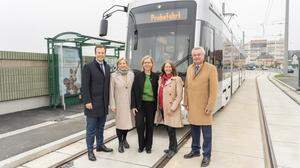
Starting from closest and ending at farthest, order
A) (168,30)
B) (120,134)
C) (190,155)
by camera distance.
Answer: (190,155)
(120,134)
(168,30)

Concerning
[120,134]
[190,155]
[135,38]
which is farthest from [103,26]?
[190,155]

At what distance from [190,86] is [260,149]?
217 cm

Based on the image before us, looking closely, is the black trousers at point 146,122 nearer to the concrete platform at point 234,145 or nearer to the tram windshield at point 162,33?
the concrete platform at point 234,145

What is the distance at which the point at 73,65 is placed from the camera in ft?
36.4

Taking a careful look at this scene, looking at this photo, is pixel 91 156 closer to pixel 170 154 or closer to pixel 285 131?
pixel 170 154

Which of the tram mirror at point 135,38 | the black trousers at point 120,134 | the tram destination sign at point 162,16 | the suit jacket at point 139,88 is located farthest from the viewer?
the tram mirror at point 135,38

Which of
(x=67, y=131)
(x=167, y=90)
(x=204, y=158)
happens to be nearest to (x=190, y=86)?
(x=167, y=90)

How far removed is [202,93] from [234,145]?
1943 millimetres

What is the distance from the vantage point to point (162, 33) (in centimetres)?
761

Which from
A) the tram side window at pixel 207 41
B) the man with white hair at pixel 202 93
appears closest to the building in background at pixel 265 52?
the tram side window at pixel 207 41

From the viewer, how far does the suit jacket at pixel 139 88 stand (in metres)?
5.69

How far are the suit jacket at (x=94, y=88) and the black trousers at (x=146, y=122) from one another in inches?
29.0

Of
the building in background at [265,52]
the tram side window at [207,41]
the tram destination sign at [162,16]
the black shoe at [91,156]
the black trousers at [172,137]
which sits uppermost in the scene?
the building in background at [265,52]

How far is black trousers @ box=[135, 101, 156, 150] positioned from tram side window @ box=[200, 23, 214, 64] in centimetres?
248
